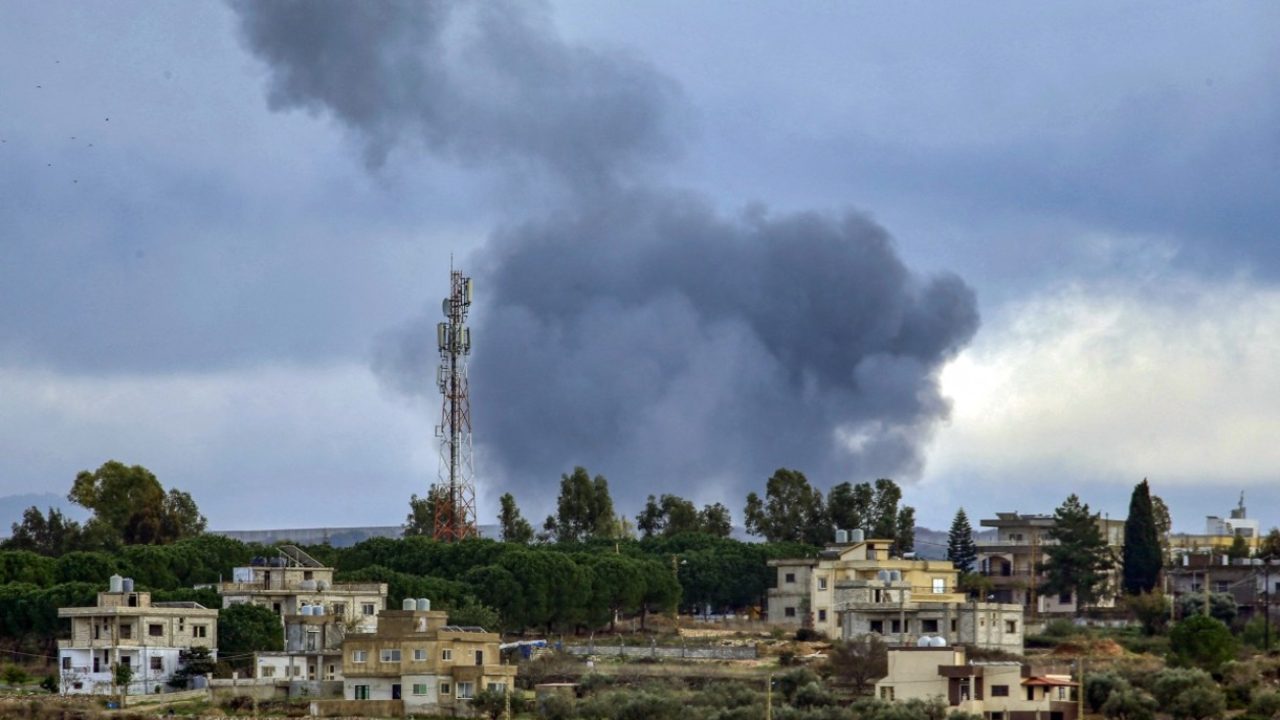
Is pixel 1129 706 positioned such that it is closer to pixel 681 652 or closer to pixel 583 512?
pixel 681 652

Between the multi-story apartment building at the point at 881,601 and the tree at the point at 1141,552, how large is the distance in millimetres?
11375

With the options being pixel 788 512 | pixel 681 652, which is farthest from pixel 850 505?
pixel 681 652

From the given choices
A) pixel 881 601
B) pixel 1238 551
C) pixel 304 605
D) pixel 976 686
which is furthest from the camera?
pixel 1238 551

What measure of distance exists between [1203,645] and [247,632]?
1803 inches

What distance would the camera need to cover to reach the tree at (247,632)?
109562mm

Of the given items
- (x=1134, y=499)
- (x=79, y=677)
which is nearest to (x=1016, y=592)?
(x=1134, y=499)

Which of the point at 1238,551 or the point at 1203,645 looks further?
the point at 1238,551

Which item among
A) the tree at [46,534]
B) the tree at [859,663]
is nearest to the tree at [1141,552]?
the tree at [859,663]

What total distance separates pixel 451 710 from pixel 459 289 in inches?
2222

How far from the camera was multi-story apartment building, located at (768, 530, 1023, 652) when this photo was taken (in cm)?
11700

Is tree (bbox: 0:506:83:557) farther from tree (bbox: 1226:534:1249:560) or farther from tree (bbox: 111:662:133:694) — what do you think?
tree (bbox: 1226:534:1249:560)

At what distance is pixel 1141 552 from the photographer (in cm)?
13488

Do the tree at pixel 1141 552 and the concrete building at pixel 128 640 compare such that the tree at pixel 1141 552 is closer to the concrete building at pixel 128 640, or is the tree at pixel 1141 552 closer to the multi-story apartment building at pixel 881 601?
the multi-story apartment building at pixel 881 601

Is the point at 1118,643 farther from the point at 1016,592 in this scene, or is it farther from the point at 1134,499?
the point at 1016,592
